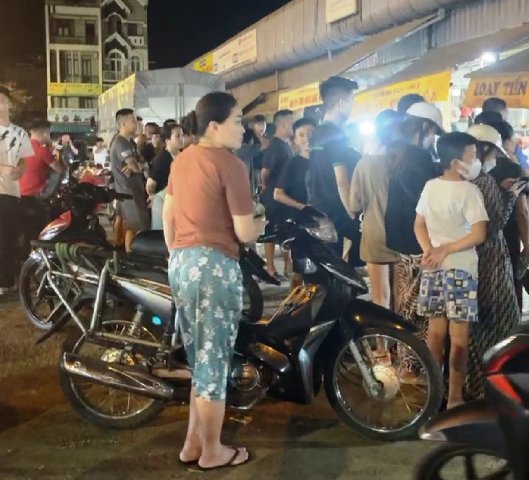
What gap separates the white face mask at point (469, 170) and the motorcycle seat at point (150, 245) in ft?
5.93

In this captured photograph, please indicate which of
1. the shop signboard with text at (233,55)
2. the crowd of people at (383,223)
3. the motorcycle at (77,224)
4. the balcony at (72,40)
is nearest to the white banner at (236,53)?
the shop signboard with text at (233,55)

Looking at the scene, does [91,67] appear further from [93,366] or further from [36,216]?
[93,366]

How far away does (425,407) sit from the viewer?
4.34m

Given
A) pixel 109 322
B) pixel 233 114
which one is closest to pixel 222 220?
pixel 233 114

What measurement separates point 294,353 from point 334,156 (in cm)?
198

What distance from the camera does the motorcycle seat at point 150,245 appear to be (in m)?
4.84

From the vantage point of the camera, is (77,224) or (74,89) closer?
(77,224)

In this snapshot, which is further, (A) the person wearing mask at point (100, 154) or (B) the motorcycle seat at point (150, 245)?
(A) the person wearing mask at point (100, 154)

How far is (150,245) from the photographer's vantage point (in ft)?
16.0

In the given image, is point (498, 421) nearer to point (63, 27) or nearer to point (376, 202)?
point (376, 202)

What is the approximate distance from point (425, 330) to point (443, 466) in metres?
2.11

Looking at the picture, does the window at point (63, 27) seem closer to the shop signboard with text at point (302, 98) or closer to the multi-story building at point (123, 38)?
the multi-story building at point (123, 38)

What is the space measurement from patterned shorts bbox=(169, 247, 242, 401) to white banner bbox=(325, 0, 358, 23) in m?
12.3

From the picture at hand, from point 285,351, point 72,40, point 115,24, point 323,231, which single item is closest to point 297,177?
point 323,231
